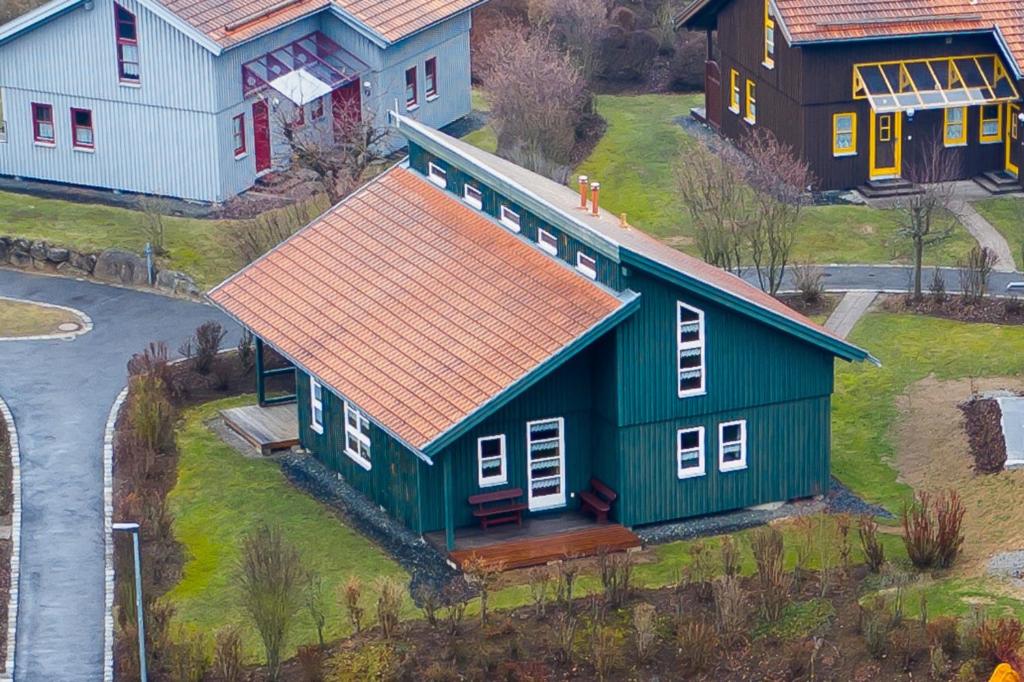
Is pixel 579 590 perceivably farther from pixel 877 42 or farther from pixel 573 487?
pixel 877 42

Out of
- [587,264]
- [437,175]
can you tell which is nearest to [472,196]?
[437,175]

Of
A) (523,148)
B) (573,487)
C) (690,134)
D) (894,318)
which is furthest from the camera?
(690,134)

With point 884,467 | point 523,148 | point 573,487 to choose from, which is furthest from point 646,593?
point 523,148

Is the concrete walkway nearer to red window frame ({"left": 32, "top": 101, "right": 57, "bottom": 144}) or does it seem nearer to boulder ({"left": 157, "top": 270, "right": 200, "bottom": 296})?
boulder ({"left": 157, "top": 270, "right": 200, "bottom": 296})

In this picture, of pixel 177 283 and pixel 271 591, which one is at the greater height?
pixel 177 283

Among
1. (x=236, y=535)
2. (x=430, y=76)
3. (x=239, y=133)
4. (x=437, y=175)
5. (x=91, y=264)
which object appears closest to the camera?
(x=236, y=535)

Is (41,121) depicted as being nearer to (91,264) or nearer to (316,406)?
(91,264)
